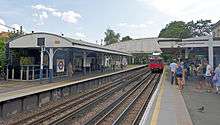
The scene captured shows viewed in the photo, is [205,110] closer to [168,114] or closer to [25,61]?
[168,114]

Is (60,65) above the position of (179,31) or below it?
below

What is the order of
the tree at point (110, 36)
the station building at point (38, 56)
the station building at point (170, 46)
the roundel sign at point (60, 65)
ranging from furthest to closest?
the tree at point (110, 36) < the roundel sign at point (60, 65) < the station building at point (38, 56) < the station building at point (170, 46)

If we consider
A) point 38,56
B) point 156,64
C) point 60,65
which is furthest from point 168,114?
point 156,64

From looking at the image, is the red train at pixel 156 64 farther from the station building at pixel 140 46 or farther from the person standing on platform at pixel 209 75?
the station building at pixel 140 46

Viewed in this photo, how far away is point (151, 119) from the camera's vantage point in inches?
399

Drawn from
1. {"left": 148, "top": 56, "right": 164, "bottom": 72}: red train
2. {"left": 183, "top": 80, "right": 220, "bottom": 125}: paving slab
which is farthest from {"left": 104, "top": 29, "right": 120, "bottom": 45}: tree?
{"left": 183, "top": 80, "right": 220, "bottom": 125}: paving slab

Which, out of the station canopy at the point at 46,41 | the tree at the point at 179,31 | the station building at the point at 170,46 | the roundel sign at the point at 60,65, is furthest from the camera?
the tree at the point at 179,31

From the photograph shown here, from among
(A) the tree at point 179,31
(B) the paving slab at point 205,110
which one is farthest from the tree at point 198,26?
(B) the paving slab at point 205,110

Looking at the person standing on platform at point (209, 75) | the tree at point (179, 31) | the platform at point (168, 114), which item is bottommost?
the platform at point (168, 114)

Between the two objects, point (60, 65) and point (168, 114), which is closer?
point (168, 114)

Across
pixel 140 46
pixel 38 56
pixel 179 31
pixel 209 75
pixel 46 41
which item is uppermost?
pixel 179 31

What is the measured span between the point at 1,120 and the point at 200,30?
95.8 meters

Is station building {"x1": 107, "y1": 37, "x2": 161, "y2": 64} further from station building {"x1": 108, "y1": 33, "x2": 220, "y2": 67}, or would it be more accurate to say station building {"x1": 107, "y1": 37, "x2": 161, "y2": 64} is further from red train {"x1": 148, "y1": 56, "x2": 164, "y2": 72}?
red train {"x1": 148, "y1": 56, "x2": 164, "y2": 72}

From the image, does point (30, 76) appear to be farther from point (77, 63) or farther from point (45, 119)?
point (45, 119)
